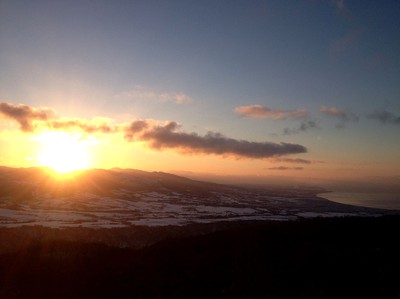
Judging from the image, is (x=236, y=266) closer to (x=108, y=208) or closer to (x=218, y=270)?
(x=218, y=270)

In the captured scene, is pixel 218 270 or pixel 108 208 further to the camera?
pixel 108 208

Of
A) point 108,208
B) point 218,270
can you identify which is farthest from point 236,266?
point 108,208

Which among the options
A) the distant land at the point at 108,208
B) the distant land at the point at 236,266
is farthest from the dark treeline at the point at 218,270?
the distant land at the point at 108,208

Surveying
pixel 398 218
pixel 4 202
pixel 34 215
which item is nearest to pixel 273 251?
pixel 398 218

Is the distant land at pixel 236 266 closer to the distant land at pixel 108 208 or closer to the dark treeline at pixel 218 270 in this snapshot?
the dark treeline at pixel 218 270

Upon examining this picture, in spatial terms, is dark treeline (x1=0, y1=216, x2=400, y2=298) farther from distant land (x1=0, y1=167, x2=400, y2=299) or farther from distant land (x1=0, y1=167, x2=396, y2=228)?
distant land (x1=0, y1=167, x2=396, y2=228)

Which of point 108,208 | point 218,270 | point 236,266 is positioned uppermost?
point 236,266

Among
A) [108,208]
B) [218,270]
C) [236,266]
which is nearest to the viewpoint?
[218,270]

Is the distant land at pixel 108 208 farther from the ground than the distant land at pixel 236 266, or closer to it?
closer to it

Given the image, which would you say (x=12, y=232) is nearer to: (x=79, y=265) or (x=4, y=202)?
(x=79, y=265)
